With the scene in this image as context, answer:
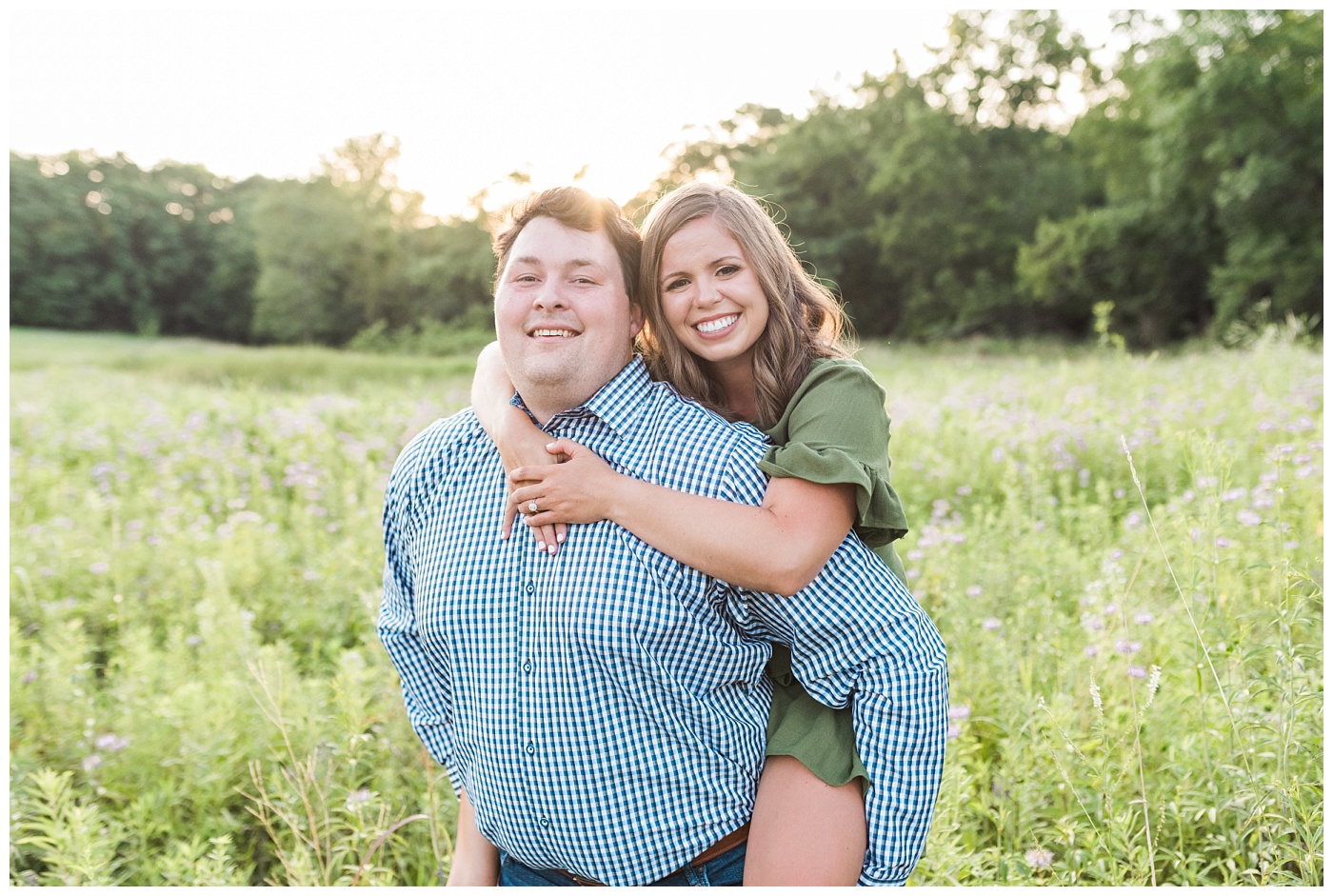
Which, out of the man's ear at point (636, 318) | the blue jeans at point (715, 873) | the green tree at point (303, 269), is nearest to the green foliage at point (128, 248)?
the green tree at point (303, 269)

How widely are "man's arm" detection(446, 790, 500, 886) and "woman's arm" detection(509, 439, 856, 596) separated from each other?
0.70 meters

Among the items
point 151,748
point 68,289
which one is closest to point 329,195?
point 68,289

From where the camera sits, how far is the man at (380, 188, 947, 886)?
5.14 ft

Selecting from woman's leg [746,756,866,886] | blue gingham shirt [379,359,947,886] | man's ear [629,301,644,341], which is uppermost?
man's ear [629,301,644,341]

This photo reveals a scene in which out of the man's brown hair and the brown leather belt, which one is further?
the man's brown hair

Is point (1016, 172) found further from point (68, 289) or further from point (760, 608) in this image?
point (760, 608)

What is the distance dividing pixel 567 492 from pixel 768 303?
69 centimetres

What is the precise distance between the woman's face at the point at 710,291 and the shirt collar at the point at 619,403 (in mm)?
214

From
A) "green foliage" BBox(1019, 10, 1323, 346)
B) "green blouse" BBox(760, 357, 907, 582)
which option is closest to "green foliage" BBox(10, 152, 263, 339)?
"green blouse" BBox(760, 357, 907, 582)

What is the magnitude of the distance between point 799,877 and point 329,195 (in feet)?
126

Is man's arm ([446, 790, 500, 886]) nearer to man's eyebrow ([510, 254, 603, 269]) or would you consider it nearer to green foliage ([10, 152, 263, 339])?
man's eyebrow ([510, 254, 603, 269])

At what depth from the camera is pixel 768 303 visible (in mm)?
2008

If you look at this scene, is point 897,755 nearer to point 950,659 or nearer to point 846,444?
point 846,444

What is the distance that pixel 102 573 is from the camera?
4344 mm
